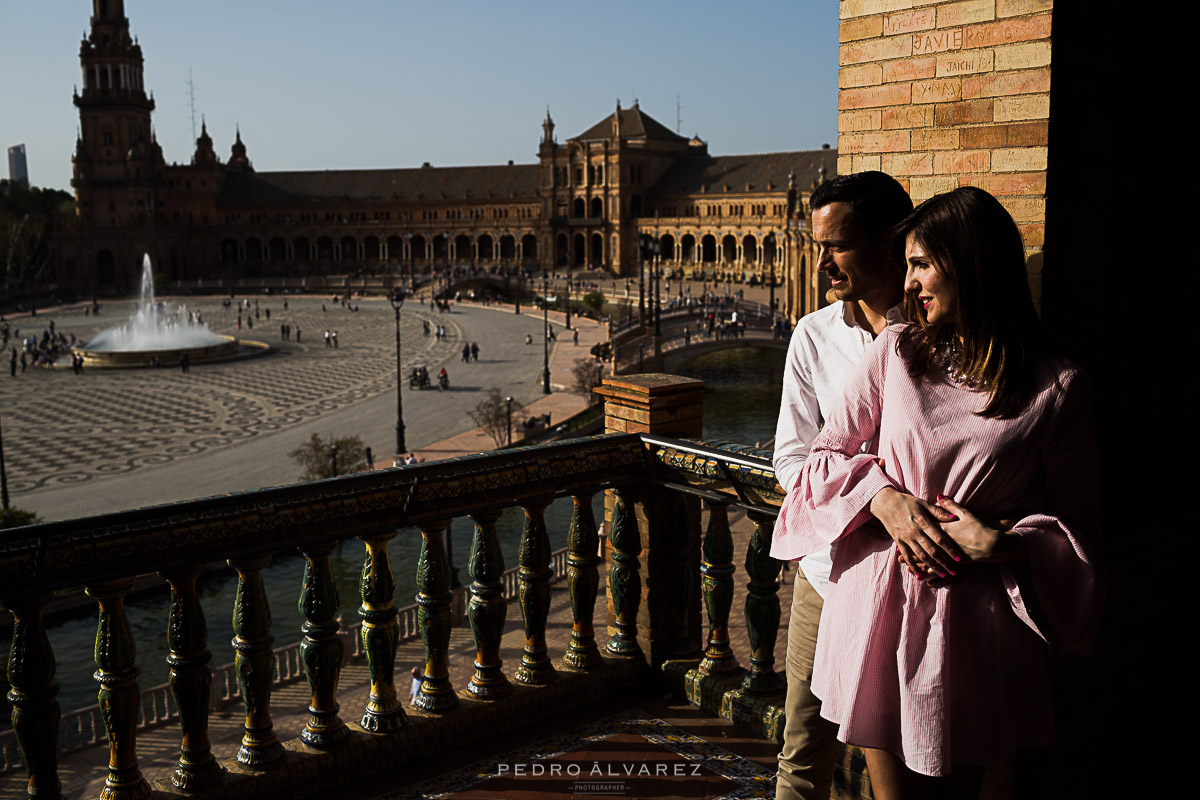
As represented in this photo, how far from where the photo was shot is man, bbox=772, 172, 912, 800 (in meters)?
3.10

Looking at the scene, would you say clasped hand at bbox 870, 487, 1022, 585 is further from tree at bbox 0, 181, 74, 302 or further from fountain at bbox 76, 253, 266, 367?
tree at bbox 0, 181, 74, 302

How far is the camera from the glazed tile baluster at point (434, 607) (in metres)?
4.03

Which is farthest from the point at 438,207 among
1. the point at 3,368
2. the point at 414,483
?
the point at 414,483

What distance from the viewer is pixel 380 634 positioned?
13.0 feet

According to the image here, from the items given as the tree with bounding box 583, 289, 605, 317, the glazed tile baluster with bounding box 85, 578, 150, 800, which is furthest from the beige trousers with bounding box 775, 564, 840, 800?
the tree with bounding box 583, 289, 605, 317

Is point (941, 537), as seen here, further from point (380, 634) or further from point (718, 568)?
point (380, 634)

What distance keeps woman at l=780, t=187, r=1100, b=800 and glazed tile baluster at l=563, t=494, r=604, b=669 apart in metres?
2.02

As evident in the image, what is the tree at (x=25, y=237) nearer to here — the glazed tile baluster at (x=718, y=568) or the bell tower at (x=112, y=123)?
the bell tower at (x=112, y=123)

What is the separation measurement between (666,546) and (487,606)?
3.06ft

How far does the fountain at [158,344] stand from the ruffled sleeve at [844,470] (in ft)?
174

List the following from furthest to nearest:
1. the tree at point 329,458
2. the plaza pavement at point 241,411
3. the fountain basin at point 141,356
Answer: the fountain basin at point 141,356, the plaza pavement at point 241,411, the tree at point 329,458

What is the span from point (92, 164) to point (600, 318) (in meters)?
63.7

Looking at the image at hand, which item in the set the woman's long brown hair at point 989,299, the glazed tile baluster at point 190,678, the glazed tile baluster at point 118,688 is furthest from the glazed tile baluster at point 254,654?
the woman's long brown hair at point 989,299

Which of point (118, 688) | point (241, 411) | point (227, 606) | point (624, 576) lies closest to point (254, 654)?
point (118, 688)
